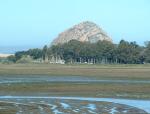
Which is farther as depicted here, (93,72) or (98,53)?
(98,53)

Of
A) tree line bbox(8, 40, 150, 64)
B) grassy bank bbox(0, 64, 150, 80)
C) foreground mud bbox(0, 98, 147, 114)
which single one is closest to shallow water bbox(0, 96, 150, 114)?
foreground mud bbox(0, 98, 147, 114)

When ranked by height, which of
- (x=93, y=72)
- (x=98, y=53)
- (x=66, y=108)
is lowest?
(x=66, y=108)

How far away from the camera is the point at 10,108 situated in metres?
26.8

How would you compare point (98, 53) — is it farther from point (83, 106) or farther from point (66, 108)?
point (66, 108)

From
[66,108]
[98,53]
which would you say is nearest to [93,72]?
[66,108]

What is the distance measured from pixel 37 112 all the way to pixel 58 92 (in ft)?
48.4

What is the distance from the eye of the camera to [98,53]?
144250 millimetres

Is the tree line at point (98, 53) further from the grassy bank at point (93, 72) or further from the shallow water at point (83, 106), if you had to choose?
the shallow water at point (83, 106)

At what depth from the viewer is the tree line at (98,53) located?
136 m

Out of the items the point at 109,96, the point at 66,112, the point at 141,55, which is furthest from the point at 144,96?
the point at 141,55

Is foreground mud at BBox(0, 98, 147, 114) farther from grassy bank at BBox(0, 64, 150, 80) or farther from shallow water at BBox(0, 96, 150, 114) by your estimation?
grassy bank at BBox(0, 64, 150, 80)

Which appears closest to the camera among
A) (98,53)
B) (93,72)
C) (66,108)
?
(66,108)

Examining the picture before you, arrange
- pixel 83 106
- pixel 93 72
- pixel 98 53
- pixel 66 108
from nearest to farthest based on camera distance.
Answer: pixel 66 108, pixel 83 106, pixel 93 72, pixel 98 53

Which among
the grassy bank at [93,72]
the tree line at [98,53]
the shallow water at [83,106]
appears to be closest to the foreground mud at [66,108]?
the shallow water at [83,106]
